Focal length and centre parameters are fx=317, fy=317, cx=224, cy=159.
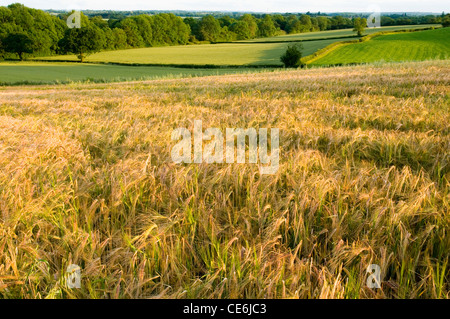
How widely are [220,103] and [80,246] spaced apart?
17.3ft

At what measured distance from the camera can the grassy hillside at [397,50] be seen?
53000mm

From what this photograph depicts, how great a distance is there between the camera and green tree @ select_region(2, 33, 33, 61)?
7156 centimetres

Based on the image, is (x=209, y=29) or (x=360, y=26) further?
(x=209, y=29)

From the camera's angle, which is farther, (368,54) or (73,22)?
(73,22)

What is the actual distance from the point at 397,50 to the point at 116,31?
73582 mm

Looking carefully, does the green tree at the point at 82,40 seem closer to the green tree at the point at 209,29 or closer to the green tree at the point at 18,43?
the green tree at the point at 18,43

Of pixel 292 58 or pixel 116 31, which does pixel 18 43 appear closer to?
pixel 116 31

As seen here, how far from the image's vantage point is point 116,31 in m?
91.9

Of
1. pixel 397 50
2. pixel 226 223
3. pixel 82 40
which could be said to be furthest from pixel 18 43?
pixel 226 223

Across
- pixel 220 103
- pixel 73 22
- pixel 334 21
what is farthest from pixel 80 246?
pixel 334 21

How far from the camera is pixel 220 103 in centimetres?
657

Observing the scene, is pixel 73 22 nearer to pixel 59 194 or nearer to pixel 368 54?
pixel 368 54
